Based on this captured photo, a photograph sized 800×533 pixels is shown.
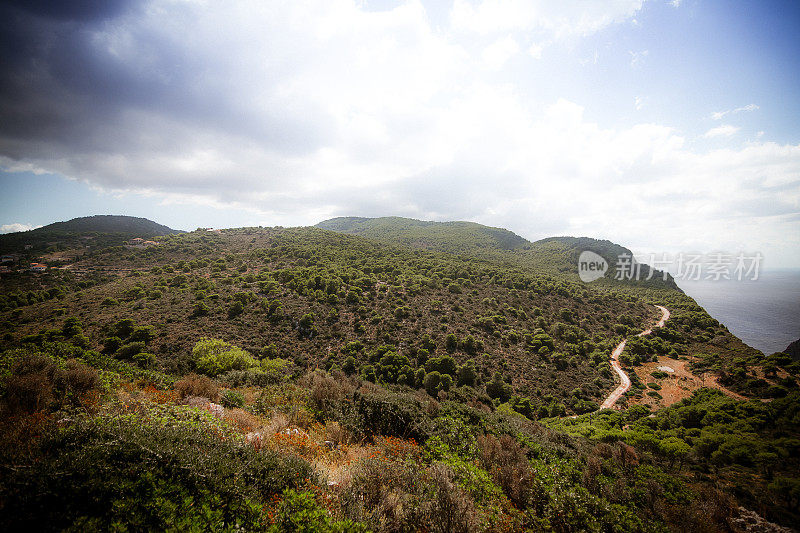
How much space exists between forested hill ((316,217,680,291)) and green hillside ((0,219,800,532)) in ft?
77.5

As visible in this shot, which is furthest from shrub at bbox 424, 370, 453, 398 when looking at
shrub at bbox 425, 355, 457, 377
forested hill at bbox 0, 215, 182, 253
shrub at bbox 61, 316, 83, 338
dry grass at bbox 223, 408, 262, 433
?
forested hill at bbox 0, 215, 182, 253

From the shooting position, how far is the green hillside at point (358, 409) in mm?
3434

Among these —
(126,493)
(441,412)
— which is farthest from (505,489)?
Answer: (126,493)

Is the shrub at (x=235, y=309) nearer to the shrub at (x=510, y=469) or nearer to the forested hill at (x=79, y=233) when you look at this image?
the shrub at (x=510, y=469)

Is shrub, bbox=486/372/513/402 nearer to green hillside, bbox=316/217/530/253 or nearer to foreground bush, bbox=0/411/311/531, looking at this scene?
foreground bush, bbox=0/411/311/531

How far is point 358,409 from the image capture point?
322 inches

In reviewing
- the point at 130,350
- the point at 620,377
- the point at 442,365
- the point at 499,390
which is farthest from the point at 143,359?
the point at 620,377

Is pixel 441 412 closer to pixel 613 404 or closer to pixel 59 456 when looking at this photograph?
pixel 59 456

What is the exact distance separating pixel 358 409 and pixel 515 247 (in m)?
82.9

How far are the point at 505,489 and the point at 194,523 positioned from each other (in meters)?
5.65

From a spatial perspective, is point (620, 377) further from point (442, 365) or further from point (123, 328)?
point (123, 328)

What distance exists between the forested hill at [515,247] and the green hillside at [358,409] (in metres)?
23.6

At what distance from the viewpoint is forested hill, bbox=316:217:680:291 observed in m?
56.2

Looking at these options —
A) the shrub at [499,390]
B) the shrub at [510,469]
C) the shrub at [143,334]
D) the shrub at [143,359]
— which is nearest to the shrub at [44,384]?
the shrub at [143,359]
